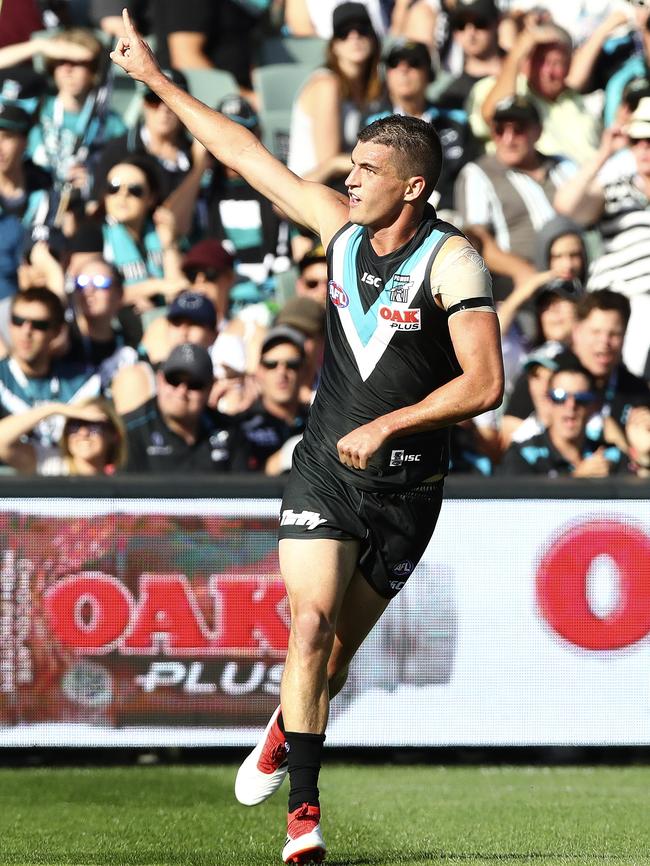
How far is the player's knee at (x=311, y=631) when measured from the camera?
4.79 metres

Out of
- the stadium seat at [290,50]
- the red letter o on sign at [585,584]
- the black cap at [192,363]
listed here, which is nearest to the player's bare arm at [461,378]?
the red letter o on sign at [585,584]

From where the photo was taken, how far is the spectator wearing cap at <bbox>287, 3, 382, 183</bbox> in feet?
35.5

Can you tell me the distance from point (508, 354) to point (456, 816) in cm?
429

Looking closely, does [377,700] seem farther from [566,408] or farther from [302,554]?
[302,554]

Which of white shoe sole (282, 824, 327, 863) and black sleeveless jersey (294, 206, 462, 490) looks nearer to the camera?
white shoe sole (282, 824, 327, 863)

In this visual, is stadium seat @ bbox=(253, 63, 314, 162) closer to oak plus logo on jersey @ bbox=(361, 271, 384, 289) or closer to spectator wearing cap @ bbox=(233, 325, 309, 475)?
spectator wearing cap @ bbox=(233, 325, 309, 475)

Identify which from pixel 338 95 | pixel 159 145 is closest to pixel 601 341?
pixel 338 95

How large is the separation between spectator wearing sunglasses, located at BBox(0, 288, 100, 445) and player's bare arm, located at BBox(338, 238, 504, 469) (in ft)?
16.3

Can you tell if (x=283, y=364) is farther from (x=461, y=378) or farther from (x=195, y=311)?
(x=461, y=378)

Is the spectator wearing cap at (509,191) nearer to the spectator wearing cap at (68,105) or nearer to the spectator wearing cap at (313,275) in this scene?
the spectator wearing cap at (313,275)

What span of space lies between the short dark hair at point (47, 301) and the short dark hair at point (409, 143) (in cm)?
485

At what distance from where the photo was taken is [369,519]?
5.04 metres

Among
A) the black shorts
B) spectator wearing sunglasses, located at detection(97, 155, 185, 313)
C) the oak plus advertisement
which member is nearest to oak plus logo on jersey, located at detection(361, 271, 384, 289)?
the black shorts

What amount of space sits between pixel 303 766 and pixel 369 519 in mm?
886
